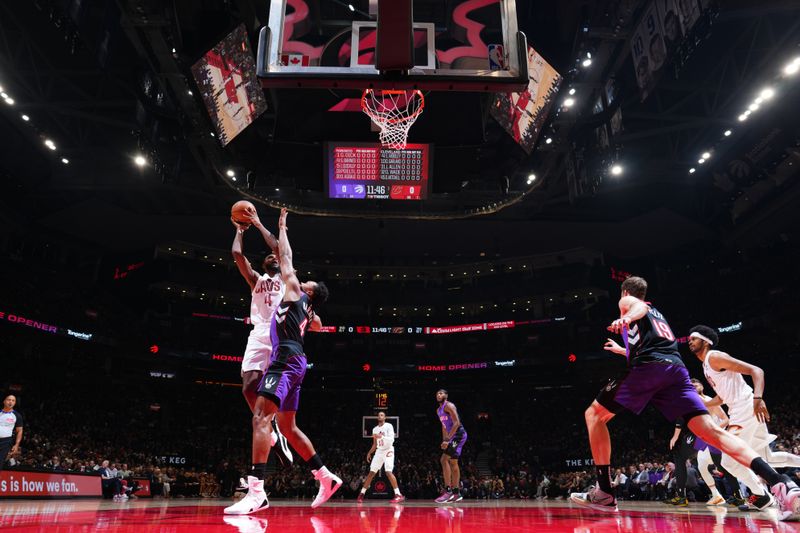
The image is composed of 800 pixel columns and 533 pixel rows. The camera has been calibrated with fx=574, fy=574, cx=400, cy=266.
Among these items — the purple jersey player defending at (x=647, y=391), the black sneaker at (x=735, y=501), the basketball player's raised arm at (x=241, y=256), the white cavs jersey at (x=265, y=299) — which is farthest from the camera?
the black sneaker at (x=735, y=501)

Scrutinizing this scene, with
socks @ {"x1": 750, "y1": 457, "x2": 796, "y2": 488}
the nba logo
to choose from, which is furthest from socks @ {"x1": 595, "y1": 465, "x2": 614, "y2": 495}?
the nba logo

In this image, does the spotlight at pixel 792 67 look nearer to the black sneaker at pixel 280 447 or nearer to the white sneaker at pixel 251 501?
the black sneaker at pixel 280 447

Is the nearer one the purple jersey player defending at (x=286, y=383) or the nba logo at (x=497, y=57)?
the purple jersey player defending at (x=286, y=383)

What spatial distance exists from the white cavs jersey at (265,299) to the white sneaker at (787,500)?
14.5 feet

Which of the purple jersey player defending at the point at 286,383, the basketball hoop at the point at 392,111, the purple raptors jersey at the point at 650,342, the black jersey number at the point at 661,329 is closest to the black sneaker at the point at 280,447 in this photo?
the purple jersey player defending at the point at 286,383

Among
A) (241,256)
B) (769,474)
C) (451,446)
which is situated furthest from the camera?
(451,446)

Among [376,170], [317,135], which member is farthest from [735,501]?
[317,135]

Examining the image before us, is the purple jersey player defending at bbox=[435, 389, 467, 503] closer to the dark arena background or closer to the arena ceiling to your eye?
the dark arena background

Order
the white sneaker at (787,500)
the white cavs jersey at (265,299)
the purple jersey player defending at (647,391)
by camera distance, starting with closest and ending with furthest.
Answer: the white sneaker at (787,500) < the purple jersey player defending at (647,391) < the white cavs jersey at (265,299)

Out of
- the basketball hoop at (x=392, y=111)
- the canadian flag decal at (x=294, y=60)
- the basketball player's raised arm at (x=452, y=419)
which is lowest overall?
the basketball player's raised arm at (x=452, y=419)

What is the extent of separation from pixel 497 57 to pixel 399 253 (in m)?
26.2

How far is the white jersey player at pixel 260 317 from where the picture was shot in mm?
5539

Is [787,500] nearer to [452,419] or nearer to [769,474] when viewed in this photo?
[769,474]

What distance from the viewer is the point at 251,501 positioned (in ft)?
14.6
